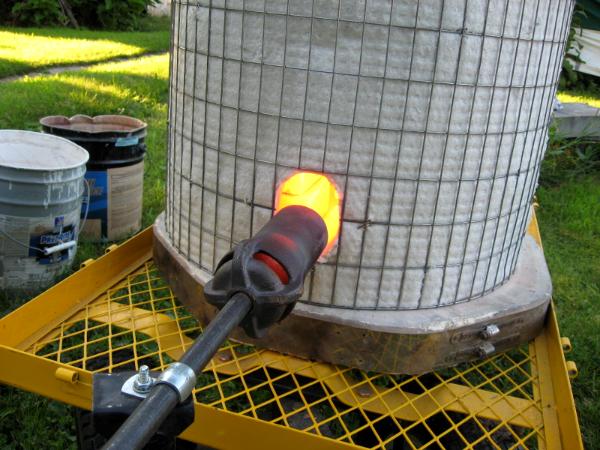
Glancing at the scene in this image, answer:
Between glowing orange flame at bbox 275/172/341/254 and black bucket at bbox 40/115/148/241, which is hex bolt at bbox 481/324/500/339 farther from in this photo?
black bucket at bbox 40/115/148/241

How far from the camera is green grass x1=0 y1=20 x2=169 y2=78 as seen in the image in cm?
738

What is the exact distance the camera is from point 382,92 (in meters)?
1.76

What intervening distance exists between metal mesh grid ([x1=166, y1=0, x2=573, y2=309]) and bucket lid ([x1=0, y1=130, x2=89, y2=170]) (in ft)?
3.22

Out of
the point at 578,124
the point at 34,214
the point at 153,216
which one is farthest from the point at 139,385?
the point at 578,124

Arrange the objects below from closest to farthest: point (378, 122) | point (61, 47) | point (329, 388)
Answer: point (378, 122) < point (329, 388) < point (61, 47)

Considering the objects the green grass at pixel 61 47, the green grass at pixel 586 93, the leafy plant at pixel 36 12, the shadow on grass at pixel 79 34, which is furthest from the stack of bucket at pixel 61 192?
the leafy plant at pixel 36 12

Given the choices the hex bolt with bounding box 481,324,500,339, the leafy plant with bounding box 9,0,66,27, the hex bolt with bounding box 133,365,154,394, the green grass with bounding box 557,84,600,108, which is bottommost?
the hex bolt with bounding box 481,324,500,339

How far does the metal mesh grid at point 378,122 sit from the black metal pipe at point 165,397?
31.4 inches

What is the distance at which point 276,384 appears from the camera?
2.07 m

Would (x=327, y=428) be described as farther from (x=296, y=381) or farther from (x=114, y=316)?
(x=114, y=316)

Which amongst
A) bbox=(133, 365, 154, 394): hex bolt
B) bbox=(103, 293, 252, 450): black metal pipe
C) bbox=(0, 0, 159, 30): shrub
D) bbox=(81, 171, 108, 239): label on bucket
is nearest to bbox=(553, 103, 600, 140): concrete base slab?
bbox=(81, 171, 108, 239): label on bucket

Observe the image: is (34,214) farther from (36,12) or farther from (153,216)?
(36,12)

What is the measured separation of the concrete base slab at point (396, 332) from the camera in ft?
6.20

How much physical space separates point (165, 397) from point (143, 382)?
0.57 feet
